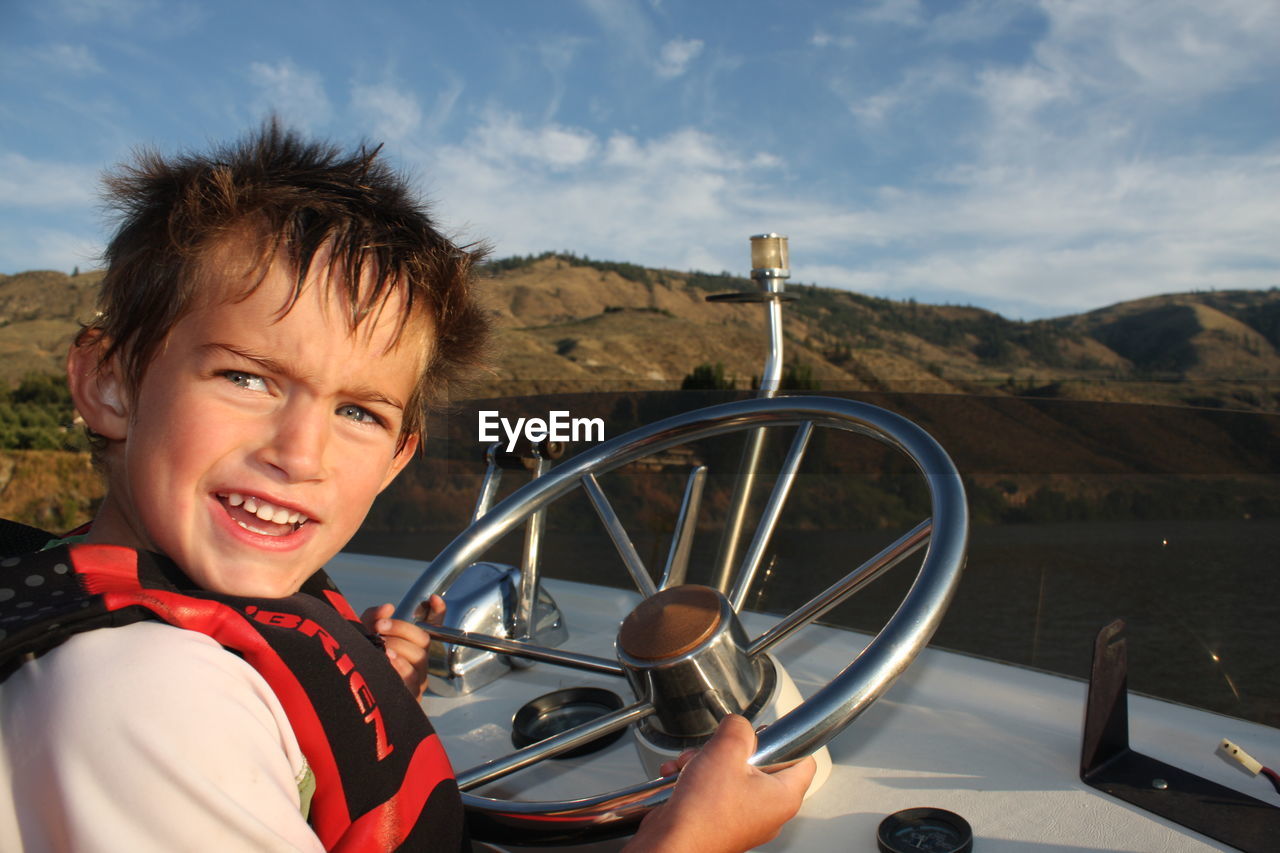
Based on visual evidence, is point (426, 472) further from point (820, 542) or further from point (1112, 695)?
point (1112, 695)

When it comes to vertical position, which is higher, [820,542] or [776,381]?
[776,381]

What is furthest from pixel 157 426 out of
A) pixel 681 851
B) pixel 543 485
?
pixel 543 485

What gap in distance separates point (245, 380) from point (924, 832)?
825 mm

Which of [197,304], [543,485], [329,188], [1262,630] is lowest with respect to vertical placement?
[1262,630]

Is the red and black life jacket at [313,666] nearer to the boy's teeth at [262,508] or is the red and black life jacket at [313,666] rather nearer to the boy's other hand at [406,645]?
the boy's teeth at [262,508]

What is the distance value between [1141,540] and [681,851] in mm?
694

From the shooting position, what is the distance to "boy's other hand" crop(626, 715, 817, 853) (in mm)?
728

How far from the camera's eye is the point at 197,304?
76cm

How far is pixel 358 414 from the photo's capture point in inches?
32.6

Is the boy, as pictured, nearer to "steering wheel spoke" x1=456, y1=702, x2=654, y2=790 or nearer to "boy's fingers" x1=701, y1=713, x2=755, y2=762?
"boy's fingers" x1=701, y1=713, x2=755, y2=762

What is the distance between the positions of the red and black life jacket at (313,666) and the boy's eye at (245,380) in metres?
0.15

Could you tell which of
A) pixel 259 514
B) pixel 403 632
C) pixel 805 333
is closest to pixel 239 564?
pixel 259 514

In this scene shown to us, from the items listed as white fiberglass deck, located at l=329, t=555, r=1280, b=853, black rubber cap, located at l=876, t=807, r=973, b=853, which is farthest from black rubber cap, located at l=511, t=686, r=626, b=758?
black rubber cap, located at l=876, t=807, r=973, b=853

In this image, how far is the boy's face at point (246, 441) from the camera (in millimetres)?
711
